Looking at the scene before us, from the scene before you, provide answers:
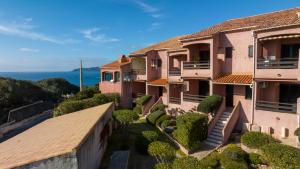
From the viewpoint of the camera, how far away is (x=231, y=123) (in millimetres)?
18891

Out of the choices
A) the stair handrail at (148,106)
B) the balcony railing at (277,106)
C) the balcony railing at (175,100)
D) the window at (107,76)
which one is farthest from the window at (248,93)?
the window at (107,76)

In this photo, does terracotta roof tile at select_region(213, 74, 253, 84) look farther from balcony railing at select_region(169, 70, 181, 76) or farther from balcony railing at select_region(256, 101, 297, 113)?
balcony railing at select_region(169, 70, 181, 76)

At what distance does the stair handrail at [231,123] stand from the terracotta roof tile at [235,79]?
2.21 metres

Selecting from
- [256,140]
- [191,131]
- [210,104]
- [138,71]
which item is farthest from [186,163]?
[138,71]

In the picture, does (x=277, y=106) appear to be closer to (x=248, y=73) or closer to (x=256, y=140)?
(x=256, y=140)

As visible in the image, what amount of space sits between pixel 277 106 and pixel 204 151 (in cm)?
726

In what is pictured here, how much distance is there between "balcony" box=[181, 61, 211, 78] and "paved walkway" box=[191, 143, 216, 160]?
810 cm

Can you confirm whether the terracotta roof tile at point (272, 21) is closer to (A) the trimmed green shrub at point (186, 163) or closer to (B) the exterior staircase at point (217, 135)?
(B) the exterior staircase at point (217, 135)

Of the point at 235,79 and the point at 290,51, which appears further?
the point at 235,79

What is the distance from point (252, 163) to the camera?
14.3 meters

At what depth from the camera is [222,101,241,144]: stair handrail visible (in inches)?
695

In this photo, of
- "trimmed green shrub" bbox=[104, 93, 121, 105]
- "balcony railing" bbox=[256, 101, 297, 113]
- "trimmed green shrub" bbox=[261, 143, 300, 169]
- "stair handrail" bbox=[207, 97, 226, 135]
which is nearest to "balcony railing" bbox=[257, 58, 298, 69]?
"balcony railing" bbox=[256, 101, 297, 113]

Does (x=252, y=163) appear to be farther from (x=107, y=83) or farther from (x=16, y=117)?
(x=16, y=117)

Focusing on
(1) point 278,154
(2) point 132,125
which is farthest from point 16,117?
(1) point 278,154
